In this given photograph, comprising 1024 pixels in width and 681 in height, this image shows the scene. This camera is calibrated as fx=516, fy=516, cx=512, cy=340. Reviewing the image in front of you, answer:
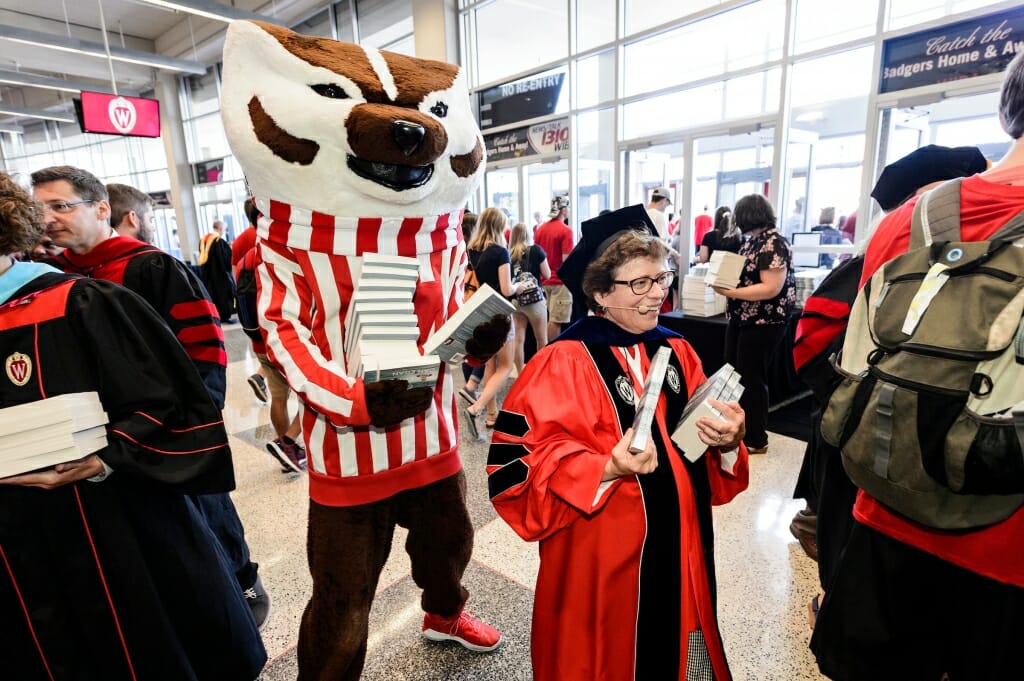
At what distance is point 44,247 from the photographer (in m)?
1.80

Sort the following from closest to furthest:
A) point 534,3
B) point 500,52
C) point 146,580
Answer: point 146,580 < point 534,3 < point 500,52

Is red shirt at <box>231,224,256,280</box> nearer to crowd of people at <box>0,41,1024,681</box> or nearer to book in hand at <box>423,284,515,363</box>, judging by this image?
crowd of people at <box>0,41,1024,681</box>

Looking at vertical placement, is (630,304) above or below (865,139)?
below

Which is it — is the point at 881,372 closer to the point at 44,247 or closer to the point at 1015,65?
the point at 1015,65

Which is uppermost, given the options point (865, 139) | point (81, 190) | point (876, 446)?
point (865, 139)

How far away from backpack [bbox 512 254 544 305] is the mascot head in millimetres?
2688

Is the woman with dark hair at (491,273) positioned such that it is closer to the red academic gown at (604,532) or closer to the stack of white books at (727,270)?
the stack of white books at (727,270)

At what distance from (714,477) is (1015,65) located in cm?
109

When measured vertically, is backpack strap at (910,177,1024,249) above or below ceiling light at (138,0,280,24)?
below

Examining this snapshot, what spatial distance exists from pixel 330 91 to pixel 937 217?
4.39 feet

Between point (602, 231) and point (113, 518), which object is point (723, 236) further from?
point (113, 518)

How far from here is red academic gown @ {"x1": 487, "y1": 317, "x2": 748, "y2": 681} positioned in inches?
45.9

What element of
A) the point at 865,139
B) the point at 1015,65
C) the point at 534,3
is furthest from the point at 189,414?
the point at 534,3

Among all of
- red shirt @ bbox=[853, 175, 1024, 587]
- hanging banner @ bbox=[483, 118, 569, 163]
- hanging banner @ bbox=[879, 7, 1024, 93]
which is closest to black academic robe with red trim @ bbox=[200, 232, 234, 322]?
hanging banner @ bbox=[483, 118, 569, 163]
